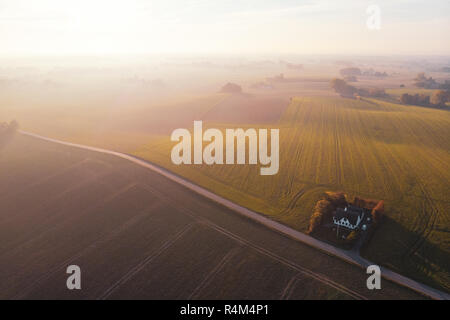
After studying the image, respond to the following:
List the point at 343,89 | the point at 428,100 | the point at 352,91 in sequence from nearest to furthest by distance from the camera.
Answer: the point at 428,100 → the point at 352,91 → the point at 343,89

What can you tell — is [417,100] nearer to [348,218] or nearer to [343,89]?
[343,89]

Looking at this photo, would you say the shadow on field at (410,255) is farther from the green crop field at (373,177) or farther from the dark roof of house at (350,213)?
the dark roof of house at (350,213)

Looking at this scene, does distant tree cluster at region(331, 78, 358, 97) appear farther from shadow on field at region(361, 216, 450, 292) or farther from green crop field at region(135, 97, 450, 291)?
shadow on field at region(361, 216, 450, 292)

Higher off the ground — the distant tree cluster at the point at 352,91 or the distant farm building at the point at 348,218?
the distant tree cluster at the point at 352,91

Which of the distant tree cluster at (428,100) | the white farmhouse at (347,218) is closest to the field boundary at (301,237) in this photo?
the white farmhouse at (347,218)

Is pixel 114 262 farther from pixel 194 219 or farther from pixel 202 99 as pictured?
pixel 202 99

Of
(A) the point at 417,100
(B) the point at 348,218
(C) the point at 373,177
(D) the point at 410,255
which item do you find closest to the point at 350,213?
(B) the point at 348,218

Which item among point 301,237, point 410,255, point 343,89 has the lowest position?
point 410,255
